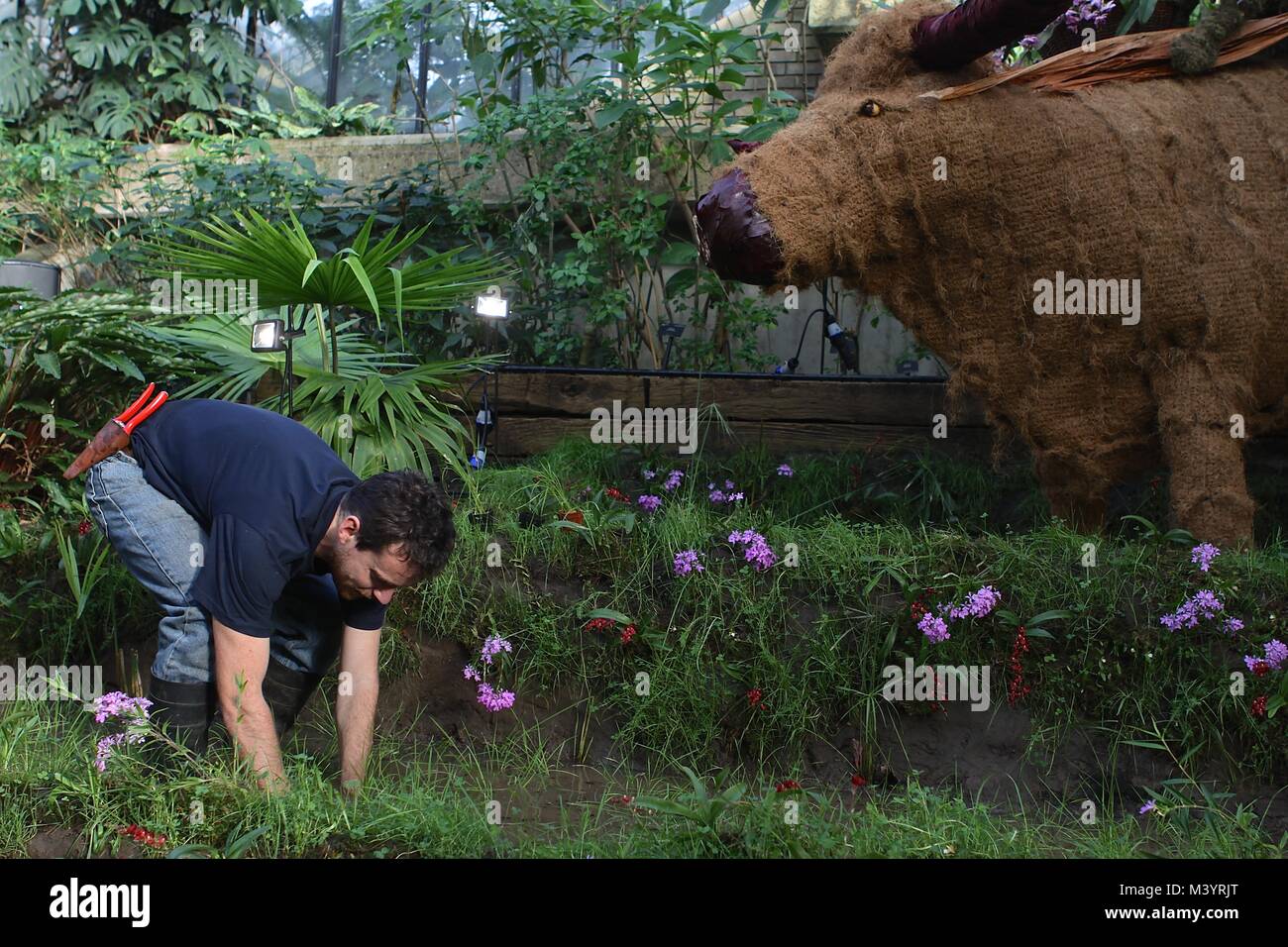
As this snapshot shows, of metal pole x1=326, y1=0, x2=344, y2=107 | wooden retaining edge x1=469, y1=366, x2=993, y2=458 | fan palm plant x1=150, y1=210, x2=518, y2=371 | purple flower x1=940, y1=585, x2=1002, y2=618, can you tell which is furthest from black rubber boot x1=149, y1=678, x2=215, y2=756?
metal pole x1=326, y1=0, x2=344, y2=107

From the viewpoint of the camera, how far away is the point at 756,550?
142 inches

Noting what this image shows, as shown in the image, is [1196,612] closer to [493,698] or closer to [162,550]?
[493,698]

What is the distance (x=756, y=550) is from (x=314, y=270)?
165 cm

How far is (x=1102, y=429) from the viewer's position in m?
3.61

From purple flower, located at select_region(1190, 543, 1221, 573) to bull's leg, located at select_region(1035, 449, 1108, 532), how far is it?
393 millimetres

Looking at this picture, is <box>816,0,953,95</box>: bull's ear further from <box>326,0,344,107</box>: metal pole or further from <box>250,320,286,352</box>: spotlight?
<box>326,0,344,107</box>: metal pole

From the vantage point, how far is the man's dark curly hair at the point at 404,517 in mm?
2637

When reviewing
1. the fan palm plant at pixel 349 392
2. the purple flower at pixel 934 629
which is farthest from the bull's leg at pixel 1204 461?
the fan palm plant at pixel 349 392

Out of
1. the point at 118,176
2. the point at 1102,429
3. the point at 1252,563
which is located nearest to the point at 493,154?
the point at 118,176

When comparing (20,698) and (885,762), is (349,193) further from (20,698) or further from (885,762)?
(885,762)

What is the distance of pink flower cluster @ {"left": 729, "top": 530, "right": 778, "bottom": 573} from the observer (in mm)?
3594

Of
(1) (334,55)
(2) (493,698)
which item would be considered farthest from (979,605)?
(1) (334,55)
